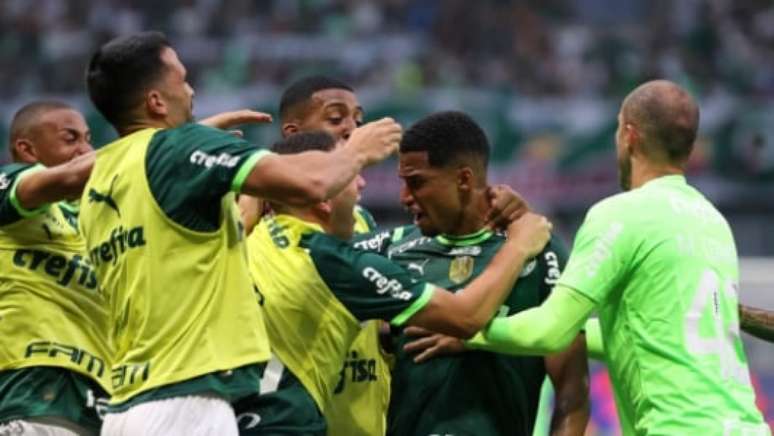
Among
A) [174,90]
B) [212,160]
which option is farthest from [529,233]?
[174,90]

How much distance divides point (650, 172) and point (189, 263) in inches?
62.2

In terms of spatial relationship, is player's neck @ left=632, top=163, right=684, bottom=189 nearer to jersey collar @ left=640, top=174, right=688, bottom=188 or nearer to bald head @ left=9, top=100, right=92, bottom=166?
jersey collar @ left=640, top=174, right=688, bottom=188

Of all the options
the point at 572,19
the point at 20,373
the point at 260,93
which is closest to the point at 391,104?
the point at 260,93

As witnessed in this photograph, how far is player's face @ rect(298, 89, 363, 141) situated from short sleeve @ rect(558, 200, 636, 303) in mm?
2056

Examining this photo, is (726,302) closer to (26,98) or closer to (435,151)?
(435,151)

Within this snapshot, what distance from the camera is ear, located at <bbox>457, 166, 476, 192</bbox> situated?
6.49 meters

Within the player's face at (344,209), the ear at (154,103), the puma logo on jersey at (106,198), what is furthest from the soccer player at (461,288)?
the puma logo on jersey at (106,198)

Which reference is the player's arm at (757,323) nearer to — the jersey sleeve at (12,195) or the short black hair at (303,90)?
the short black hair at (303,90)

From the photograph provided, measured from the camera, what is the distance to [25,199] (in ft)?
22.3

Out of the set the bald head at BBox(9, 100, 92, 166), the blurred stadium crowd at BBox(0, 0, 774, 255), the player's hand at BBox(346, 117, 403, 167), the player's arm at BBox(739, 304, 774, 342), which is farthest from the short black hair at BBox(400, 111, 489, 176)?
the blurred stadium crowd at BBox(0, 0, 774, 255)

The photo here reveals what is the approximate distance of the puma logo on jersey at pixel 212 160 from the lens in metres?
5.65

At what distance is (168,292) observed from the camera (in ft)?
18.9

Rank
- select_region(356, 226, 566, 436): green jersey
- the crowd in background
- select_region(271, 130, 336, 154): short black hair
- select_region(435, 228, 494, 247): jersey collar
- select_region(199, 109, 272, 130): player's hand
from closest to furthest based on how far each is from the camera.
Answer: select_region(271, 130, 336, 154): short black hair, select_region(356, 226, 566, 436): green jersey, select_region(435, 228, 494, 247): jersey collar, select_region(199, 109, 272, 130): player's hand, the crowd in background

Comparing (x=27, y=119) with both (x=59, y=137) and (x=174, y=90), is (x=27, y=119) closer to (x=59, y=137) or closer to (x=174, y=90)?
(x=59, y=137)
